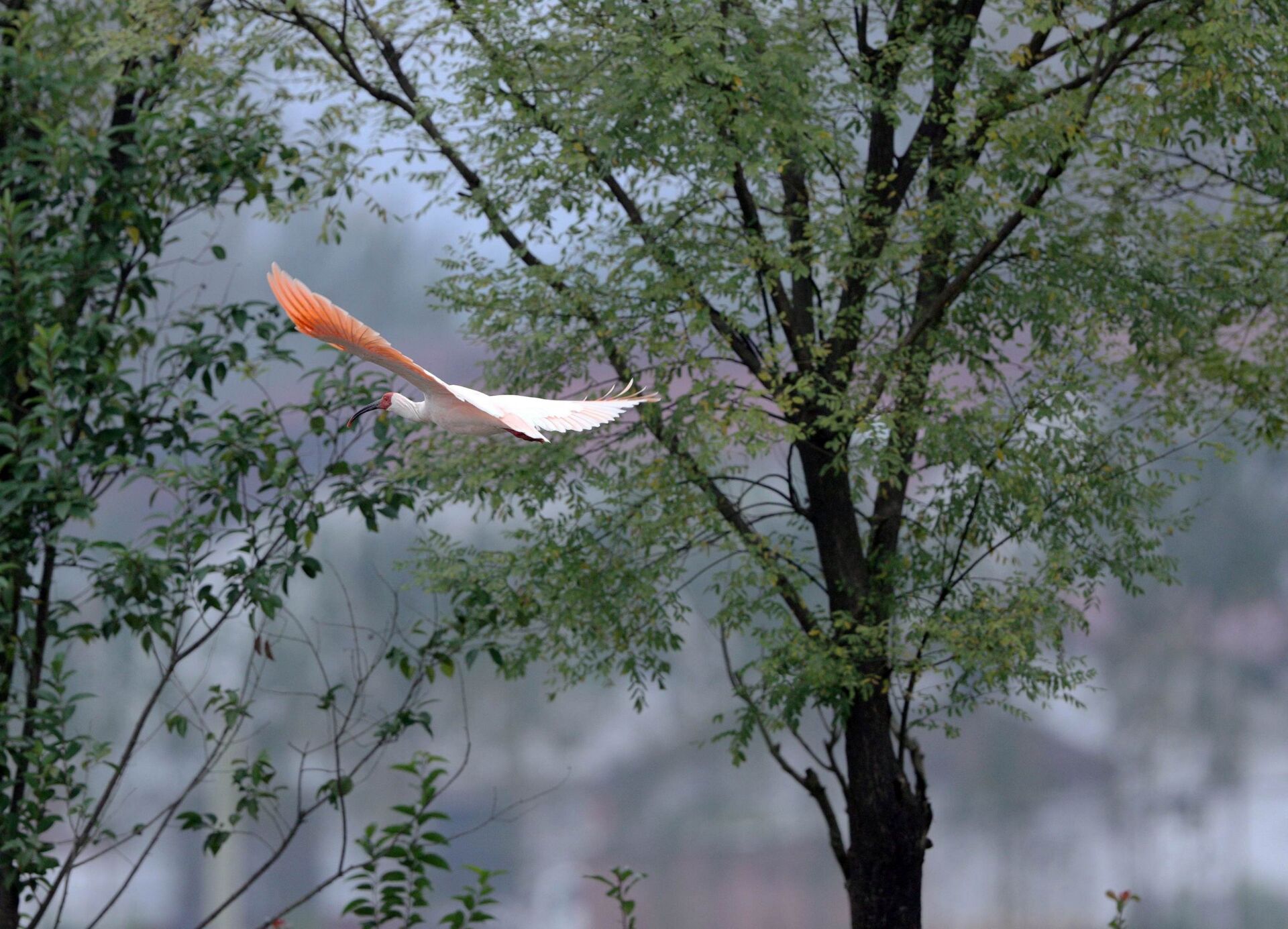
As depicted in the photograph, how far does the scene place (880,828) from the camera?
563 centimetres

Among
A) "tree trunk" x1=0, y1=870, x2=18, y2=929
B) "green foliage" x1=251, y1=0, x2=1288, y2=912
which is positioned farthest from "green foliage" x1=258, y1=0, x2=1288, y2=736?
"tree trunk" x1=0, y1=870, x2=18, y2=929

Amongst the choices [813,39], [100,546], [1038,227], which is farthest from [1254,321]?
[100,546]

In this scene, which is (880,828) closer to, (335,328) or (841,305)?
(841,305)

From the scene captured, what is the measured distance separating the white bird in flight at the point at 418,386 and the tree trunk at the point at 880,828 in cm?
317

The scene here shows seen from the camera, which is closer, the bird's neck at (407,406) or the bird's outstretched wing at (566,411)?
the bird's neck at (407,406)

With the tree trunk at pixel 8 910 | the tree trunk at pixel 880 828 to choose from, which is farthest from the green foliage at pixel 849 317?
the tree trunk at pixel 8 910

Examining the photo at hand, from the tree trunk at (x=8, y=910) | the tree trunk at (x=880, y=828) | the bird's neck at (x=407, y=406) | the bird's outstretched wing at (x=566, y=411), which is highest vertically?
the tree trunk at (x=880, y=828)

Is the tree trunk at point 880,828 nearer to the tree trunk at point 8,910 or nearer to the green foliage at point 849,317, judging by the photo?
the green foliage at point 849,317

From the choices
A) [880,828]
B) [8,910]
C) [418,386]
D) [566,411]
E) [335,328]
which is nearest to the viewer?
[335,328]

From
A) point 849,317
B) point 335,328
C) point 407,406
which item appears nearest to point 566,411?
point 407,406

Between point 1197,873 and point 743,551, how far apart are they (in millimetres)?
3342

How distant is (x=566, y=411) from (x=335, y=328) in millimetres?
677

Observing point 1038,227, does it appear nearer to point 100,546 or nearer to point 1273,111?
point 1273,111

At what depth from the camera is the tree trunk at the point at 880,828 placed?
5.60 meters
